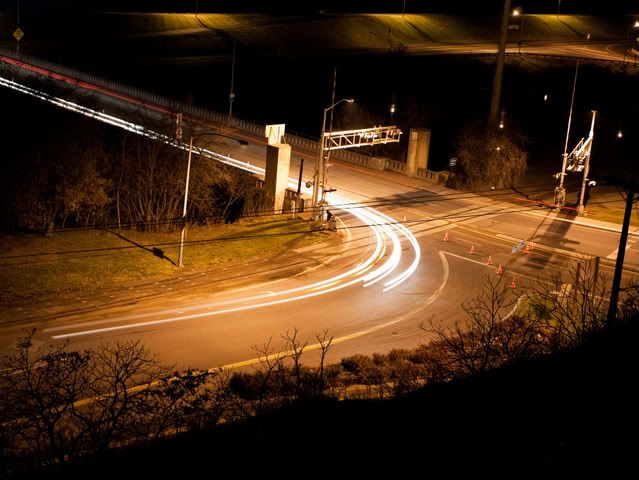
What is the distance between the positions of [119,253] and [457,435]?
2233cm

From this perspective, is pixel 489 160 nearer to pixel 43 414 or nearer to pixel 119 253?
pixel 119 253

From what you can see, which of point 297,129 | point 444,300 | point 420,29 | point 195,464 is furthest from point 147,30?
point 195,464

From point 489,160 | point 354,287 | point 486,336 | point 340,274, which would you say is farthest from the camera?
point 489,160

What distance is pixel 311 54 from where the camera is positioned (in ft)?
252

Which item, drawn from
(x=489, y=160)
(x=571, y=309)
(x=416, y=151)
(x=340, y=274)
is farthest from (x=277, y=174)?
(x=571, y=309)

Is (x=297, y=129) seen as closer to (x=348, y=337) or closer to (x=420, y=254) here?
(x=420, y=254)

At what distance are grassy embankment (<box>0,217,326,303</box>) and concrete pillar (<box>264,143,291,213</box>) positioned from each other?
184 centimetres

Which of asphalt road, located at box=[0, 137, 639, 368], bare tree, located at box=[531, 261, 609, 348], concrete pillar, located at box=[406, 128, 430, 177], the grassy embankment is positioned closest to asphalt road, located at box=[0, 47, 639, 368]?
asphalt road, located at box=[0, 137, 639, 368]

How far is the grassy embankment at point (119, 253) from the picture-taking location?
1128 inches

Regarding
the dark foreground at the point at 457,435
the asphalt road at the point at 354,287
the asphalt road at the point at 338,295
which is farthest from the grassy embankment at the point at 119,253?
the dark foreground at the point at 457,435

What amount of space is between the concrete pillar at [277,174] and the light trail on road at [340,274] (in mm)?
3225

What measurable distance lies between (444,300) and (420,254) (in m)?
6.25

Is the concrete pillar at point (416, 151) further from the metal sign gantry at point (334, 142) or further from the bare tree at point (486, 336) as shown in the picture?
the bare tree at point (486, 336)

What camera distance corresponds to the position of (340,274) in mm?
31797
